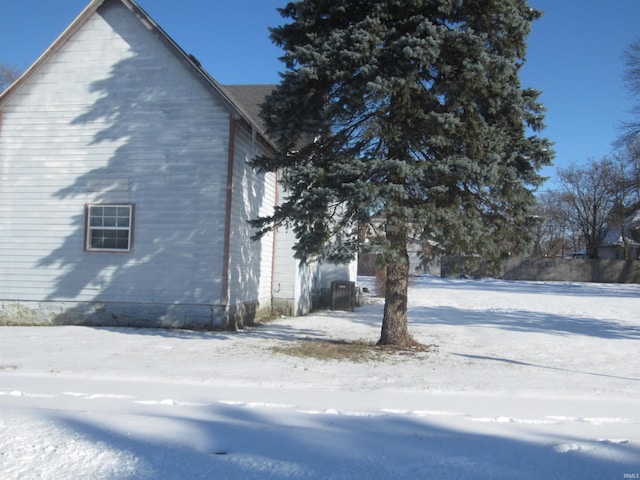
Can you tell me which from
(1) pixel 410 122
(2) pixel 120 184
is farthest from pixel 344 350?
(2) pixel 120 184

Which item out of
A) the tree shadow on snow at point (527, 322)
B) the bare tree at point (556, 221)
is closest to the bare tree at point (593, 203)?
the bare tree at point (556, 221)

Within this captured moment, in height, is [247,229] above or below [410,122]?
below

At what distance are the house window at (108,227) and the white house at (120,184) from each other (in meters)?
0.03

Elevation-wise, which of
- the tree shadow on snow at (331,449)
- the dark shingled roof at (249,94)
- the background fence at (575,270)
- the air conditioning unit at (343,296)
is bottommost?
the tree shadow on snow at (331,449)

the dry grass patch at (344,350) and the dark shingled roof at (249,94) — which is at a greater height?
the dark shingled roof at (249,94)

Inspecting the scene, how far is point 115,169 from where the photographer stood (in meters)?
12.6

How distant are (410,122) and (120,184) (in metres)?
7.11

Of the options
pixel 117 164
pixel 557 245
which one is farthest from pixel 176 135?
pixel 557 245

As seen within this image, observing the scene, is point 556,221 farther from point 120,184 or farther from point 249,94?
point 120,184

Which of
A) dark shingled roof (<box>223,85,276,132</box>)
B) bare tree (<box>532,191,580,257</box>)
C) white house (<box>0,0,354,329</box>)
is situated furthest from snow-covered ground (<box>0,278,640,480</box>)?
bare tree (<box>532,191,580,257</box>)

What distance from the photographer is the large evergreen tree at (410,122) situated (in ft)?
29.0

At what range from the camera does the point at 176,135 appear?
12.4 metres

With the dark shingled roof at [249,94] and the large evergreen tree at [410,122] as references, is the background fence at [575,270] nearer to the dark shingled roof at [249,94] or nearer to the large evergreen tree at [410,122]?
the dark shingled roof at [249,94]

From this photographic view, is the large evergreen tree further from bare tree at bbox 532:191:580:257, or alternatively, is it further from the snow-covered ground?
bare tree at bbox 532:191:580:257
